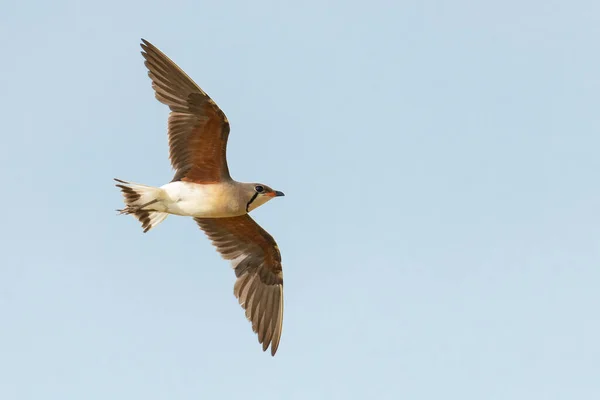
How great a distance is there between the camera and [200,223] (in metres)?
17.3

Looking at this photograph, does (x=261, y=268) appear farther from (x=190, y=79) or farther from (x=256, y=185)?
(x=190, y=79)

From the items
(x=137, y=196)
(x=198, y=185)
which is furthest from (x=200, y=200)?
(x=137, y=196)

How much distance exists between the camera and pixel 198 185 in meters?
15.9

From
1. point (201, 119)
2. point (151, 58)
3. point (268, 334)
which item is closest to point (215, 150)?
point (201, 119)

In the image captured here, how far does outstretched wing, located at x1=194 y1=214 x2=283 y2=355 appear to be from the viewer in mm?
17016

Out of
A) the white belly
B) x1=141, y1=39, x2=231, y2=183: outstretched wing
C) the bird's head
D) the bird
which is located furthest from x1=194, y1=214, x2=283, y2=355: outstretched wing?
x1=141, y1=39, x2=231, y2=183: outstretched wing

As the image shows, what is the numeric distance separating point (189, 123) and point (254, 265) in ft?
9.65

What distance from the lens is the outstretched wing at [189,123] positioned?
15.4 m

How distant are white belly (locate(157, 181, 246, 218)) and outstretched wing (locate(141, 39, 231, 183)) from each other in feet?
0.60

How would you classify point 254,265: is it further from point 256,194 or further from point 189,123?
point 189,123

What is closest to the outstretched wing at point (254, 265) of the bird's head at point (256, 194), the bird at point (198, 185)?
the bird at point (198, 185)

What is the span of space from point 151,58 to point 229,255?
3.63 metres

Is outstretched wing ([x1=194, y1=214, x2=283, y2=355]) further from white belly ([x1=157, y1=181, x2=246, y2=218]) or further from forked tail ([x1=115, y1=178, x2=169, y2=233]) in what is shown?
forked tail ([x1=115, y1=178, x2=169, y2=233])

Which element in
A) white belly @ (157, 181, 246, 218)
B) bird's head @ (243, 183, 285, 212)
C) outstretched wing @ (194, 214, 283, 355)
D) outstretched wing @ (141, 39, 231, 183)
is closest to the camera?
outstretched wing @ (141, 39, 231, 183)
